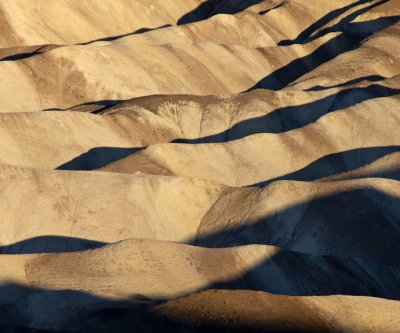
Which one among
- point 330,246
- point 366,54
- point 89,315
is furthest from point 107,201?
point 366,54

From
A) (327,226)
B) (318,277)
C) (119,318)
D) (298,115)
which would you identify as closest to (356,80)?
(298,115)

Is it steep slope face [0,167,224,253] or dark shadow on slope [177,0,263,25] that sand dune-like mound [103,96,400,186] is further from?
dark shadow on slope [177,0,263,25]

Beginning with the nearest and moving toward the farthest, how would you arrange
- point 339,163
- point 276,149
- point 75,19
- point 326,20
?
point 276,149, point 339,163, point 75,19, point 326,20

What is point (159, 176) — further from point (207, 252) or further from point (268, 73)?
point (268, 73)

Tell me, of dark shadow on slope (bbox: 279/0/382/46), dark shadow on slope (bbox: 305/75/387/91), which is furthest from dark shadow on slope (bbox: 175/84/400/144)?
dark shadow on slope (bbox: 279/0/382/46)

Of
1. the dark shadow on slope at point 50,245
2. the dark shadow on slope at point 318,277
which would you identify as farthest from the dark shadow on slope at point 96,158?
the dark shadow on slope at point 318,277

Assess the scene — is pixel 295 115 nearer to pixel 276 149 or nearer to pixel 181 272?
pixel 276 149

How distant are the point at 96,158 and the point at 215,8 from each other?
4592 centimetres

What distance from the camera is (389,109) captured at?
49.6 metres

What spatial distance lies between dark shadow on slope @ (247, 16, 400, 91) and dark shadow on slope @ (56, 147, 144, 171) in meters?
18.1

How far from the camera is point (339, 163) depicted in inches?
1805

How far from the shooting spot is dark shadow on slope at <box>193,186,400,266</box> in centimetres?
3312

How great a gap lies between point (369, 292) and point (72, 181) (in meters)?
10.8

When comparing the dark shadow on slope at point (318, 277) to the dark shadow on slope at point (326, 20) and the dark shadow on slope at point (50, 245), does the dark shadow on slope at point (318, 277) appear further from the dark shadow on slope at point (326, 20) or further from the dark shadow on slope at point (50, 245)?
the dark shadow on slope at point (326, 20)
